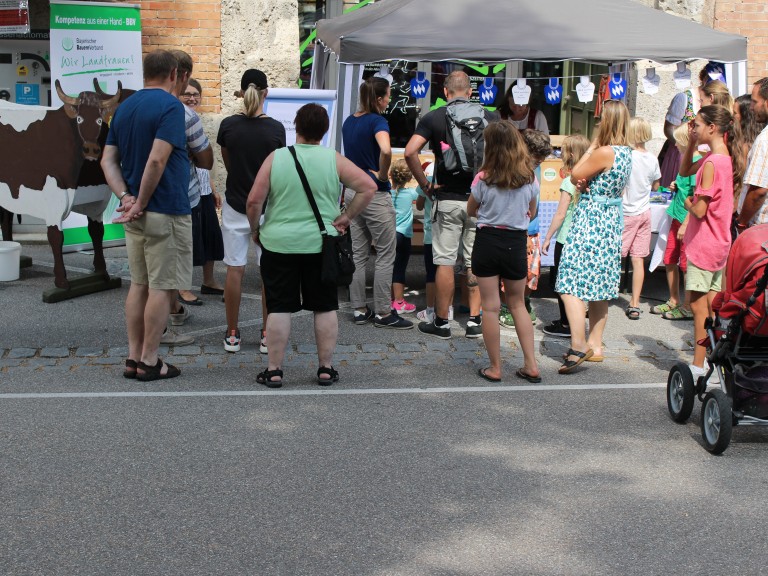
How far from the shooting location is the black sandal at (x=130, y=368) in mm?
6445

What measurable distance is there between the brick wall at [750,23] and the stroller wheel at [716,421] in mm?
8970

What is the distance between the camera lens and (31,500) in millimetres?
4516

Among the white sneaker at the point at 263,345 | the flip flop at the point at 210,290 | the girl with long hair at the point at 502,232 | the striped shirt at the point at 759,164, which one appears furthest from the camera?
the flip flop at the point at 210,290

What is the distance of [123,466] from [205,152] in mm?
2640

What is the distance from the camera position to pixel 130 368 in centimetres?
646

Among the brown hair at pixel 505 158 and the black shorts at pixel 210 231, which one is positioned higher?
the brown hair at pixel 505 158

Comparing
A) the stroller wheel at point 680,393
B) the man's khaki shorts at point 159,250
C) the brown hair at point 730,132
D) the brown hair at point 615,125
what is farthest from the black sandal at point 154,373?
the brown hair at point 730,132

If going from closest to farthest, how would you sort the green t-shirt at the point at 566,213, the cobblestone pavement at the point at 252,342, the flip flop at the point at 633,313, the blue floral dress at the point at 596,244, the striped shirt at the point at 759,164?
1. the striped shirt at the point at 759,164
2. the blue floral dress at the point at 596,244
3. the cobblestone pavement at the point at 252,342
4. the green t-shirt at the point at 566,213
5. the flip flop at the point at 633,313

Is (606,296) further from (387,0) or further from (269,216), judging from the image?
(387,0)

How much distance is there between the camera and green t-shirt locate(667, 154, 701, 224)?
8.27 m

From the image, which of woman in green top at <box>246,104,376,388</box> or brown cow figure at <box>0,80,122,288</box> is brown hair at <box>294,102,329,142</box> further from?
brown cow figure at <box>0,80,122,288</box>

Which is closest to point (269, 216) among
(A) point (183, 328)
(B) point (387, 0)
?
(A) point (183, 328)

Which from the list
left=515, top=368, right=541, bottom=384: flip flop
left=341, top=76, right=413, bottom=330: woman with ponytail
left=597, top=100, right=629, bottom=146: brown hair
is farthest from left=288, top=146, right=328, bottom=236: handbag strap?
left=597, top=100, right=629, bottom=146: brown hair

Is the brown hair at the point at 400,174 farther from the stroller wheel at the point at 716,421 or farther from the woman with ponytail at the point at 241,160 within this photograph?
the stroller wheel at the point at 716,421
